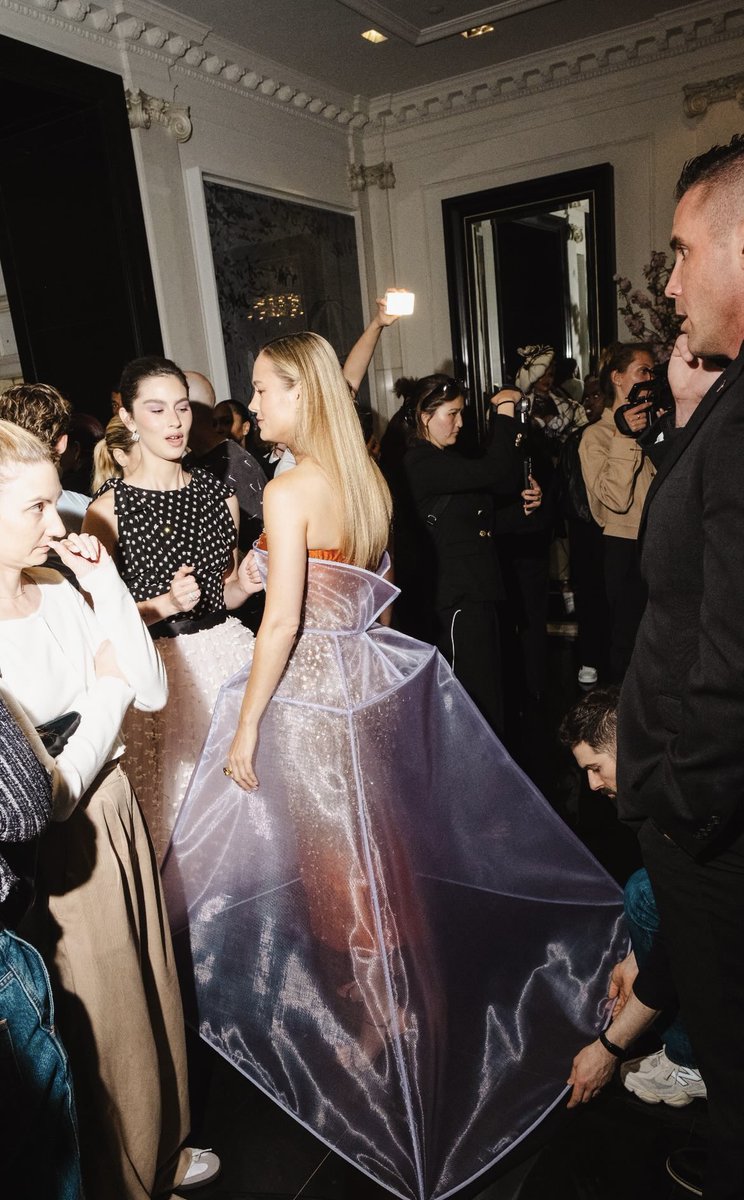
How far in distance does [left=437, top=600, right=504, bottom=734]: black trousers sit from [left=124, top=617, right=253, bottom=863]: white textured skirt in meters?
0.92

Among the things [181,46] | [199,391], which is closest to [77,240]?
[181,46]

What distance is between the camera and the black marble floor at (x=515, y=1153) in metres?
1.65

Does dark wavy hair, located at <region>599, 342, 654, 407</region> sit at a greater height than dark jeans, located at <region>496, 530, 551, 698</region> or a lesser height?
greater

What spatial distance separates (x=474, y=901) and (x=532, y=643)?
7.55 feet

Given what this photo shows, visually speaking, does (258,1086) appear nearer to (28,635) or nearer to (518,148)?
(28,635)

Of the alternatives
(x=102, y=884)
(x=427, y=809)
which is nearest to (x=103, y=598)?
(x=102, y=884)

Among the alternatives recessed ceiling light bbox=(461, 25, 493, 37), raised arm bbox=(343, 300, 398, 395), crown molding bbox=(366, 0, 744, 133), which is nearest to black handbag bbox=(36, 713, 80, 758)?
raised arm bbox=(343, 300, 398, 395)

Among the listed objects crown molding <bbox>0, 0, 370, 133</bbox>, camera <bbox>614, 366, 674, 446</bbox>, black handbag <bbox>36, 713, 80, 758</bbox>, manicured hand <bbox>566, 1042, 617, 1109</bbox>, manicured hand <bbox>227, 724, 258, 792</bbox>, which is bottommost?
manicured hand <bbox>566, 1042, 617, 1109</bbox>

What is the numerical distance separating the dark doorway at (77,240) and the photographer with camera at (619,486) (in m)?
2.52

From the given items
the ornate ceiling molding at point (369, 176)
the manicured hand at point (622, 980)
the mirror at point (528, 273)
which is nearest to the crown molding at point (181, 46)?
the ornate ceiling molding at point (369, 176)

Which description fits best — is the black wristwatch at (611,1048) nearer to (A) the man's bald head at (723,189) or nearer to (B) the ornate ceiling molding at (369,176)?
(A) the man's bald head at (723,189)

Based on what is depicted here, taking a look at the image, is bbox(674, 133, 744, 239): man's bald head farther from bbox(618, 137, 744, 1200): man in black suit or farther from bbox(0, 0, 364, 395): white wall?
→ bbox(0, 0, 364, 395): white wall

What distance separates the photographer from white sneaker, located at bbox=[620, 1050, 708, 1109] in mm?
1801

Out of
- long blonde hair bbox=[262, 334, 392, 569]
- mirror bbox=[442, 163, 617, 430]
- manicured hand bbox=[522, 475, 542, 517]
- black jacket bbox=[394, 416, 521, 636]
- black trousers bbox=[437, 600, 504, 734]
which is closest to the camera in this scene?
long blonde hair bbox=[262, 334, 392, 569]
